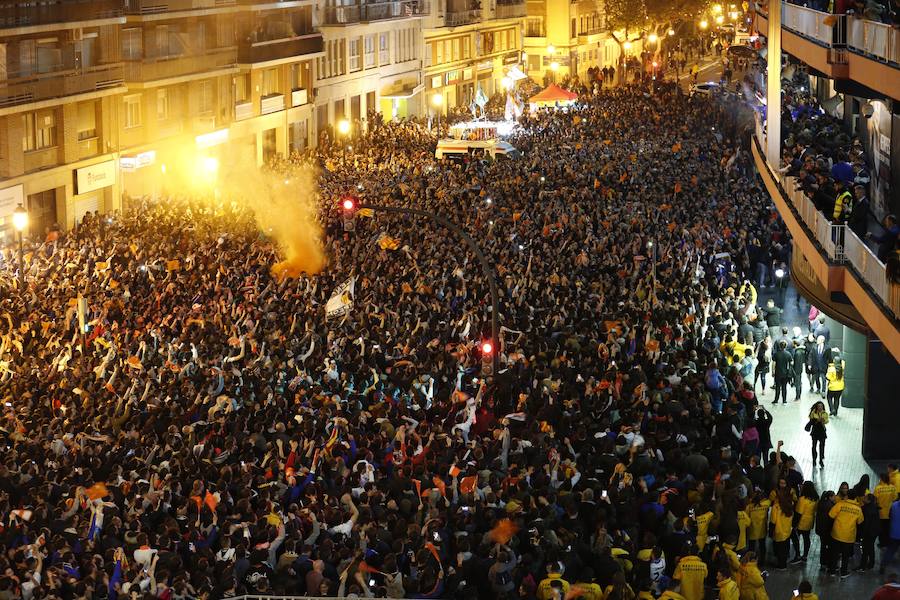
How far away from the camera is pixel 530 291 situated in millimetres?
28781

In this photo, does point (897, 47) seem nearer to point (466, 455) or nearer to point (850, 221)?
point (850, 221)

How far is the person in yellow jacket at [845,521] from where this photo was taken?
1756cm

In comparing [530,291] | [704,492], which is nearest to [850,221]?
[704,492]

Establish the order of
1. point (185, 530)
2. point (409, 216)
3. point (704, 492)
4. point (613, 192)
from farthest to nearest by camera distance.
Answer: point (613, 192) < point (409, 216) < point (704, 492) < point (185, 530)

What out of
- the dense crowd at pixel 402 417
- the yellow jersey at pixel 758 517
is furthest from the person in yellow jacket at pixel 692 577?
the yellow jersey at pixel 758 517

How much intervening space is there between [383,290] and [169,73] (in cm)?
2480

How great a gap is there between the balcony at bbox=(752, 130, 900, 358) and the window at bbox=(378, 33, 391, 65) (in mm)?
48049

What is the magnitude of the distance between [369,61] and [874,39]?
52.1 m

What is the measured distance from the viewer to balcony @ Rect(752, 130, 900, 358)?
1789cm

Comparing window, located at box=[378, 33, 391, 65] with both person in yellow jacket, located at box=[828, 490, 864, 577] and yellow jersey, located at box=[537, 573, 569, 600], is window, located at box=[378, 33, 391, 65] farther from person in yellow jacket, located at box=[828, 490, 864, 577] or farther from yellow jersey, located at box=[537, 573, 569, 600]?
yellow jersey, located at box=[537, 573, 569, 600]

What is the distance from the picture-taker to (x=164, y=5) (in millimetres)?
51312

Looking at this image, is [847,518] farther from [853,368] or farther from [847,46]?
[853,368]

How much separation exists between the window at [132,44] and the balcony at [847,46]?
85.9ft

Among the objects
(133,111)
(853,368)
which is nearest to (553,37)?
(133,111)
